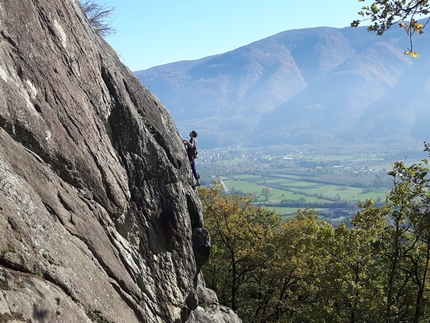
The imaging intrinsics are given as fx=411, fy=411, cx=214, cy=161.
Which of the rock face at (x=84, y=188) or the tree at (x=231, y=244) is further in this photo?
the tree at (x=231, y=244)

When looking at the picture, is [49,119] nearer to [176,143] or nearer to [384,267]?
[176,143]

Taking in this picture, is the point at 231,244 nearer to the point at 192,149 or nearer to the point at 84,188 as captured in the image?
the point at 192,149

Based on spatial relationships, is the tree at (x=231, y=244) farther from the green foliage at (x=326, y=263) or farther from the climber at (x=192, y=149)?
the climber at (x=192, y=149)

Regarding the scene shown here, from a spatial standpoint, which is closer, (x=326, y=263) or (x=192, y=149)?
(x=192, y=149)

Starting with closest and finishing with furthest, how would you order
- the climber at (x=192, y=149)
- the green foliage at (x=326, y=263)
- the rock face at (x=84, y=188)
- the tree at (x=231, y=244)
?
1. the rock face at (x=84, y=188)
2. the green foliage at (x=326, y=263)
3. the climber at (x=192, y=149)
4. the tree at (x=231, y=244)

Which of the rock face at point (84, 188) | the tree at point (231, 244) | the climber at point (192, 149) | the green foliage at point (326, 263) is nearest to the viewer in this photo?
the rock face at point (84, 188)

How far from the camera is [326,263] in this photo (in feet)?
89.7

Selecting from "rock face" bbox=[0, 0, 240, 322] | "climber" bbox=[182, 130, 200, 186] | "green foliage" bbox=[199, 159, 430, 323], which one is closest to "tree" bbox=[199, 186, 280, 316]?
"green foliage" bbox=[199, 159, 430, 323]

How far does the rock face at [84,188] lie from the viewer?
324 inches

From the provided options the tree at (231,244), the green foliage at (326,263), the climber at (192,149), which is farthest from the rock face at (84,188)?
the tree at (231,244)

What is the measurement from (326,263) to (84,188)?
2004cm

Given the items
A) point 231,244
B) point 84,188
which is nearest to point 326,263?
point 231,244

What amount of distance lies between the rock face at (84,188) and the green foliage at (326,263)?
326 inches

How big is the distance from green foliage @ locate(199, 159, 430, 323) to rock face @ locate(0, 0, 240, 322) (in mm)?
8269
